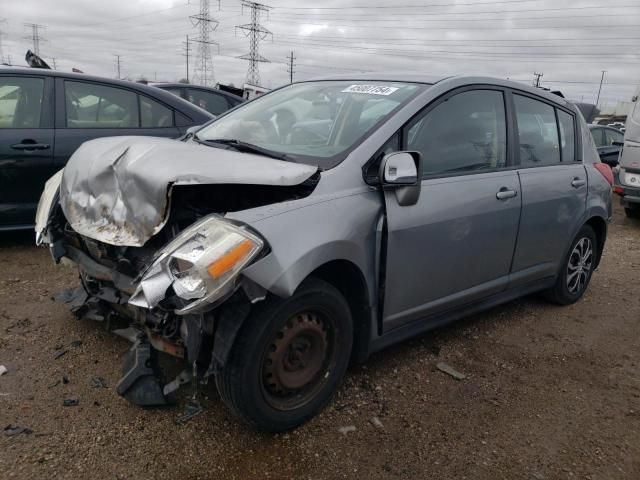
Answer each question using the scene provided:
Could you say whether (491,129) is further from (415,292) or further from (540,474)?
(540,474)

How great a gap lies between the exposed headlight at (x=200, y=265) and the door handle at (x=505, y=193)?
188 cm

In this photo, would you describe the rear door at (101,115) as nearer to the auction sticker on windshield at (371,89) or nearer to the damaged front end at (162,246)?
the damaged front end at (162,246)

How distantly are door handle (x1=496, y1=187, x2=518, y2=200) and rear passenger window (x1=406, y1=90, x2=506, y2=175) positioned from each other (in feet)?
0.55

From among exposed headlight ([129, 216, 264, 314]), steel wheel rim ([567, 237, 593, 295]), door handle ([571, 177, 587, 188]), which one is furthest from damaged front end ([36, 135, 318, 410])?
steel wheel rim ([567, 237, 593, 295])

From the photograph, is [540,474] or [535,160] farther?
[535,160]

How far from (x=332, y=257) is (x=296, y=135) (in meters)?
0.99

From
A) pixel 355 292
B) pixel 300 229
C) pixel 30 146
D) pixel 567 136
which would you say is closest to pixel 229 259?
pixel 300 229

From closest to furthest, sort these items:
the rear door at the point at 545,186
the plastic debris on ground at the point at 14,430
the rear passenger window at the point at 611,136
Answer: the plastic debris on ground at the point at 14,430, the rear door at the point at 545,186, the rear passenger window at the point at 611,136

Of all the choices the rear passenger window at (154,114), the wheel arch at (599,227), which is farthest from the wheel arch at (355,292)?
the rear passenger window at (154,114)

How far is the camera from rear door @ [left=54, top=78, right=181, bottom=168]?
4.99 m

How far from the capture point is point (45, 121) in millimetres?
4949

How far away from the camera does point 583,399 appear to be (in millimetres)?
3242

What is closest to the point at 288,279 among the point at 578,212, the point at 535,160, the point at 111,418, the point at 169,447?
the point at 169,447

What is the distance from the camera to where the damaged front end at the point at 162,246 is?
7.24 feet
